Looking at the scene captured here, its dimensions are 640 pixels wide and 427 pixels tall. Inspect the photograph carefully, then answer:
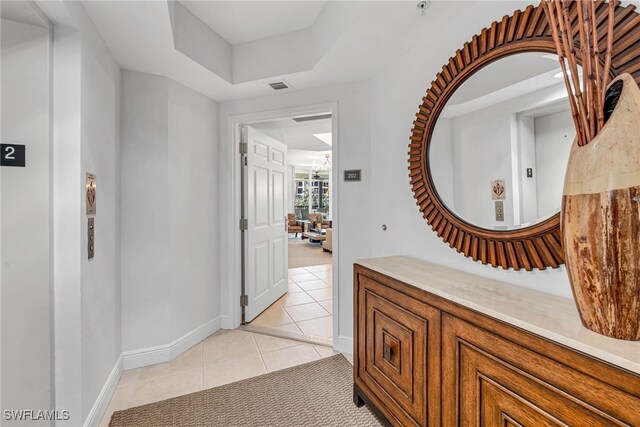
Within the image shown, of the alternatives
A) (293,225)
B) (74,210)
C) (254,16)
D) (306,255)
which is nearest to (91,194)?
(74,210)

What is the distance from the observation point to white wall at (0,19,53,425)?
135 cm

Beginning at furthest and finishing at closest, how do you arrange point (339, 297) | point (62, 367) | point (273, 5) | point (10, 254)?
point (339, 297) < point (273, 5) < point (62, 367) < point (10, 254)

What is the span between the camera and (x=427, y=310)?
1.25 meters

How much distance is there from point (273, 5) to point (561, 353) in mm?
2332

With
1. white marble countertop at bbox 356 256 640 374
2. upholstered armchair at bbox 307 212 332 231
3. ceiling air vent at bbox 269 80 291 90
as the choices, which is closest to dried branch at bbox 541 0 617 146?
white marble countertop at bbox 356 256 640 374

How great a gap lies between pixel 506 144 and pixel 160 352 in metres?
2.68

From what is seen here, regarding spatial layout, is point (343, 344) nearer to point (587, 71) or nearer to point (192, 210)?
point (192, 210)

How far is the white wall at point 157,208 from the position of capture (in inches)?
86.7

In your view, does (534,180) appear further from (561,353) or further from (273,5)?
(273,5)

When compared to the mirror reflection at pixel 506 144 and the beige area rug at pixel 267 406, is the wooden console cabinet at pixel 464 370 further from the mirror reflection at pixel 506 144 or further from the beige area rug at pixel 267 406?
the mirror reflection at pixel 506 144

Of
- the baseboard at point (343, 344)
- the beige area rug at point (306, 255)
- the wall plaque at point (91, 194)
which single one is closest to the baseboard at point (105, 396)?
the wall plaque at point (91, 194)

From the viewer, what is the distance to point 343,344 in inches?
97.2

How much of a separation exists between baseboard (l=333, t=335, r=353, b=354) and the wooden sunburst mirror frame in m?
1.30

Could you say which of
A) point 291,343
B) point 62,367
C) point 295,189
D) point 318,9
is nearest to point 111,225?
point 62,367
